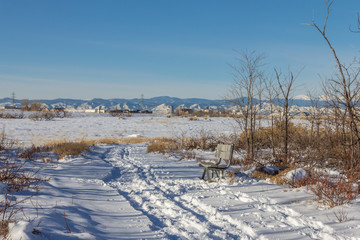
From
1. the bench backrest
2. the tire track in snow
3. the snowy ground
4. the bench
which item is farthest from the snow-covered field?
the snowy ground

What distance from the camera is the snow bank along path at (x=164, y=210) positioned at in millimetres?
3938

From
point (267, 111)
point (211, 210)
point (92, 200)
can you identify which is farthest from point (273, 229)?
point (267, 111)

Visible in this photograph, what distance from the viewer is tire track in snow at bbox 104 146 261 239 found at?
13.3 feet

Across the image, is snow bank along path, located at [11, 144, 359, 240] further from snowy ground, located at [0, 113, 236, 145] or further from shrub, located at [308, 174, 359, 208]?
snowy ground, located at [0, 113, 236, 145]

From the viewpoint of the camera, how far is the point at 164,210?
512 centimetres

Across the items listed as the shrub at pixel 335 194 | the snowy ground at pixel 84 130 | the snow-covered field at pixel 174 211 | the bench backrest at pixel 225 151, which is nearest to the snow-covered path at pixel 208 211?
the snow-covered field at pixel 174 211

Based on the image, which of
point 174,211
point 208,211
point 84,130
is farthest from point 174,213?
point 84,130

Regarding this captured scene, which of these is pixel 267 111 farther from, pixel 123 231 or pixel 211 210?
pixel 123 231

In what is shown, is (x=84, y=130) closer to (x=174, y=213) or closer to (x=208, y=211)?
(x=174, y=213)

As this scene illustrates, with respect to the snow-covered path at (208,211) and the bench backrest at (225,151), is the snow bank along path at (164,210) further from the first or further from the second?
the bench backrest at (225,151)

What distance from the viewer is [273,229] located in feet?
13.6

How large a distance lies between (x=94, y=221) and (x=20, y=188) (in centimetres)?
202

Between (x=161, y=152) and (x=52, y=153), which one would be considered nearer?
(x=52, y=153)

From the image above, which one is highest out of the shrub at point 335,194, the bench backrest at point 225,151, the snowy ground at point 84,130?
the bench backrest at point 225,151
